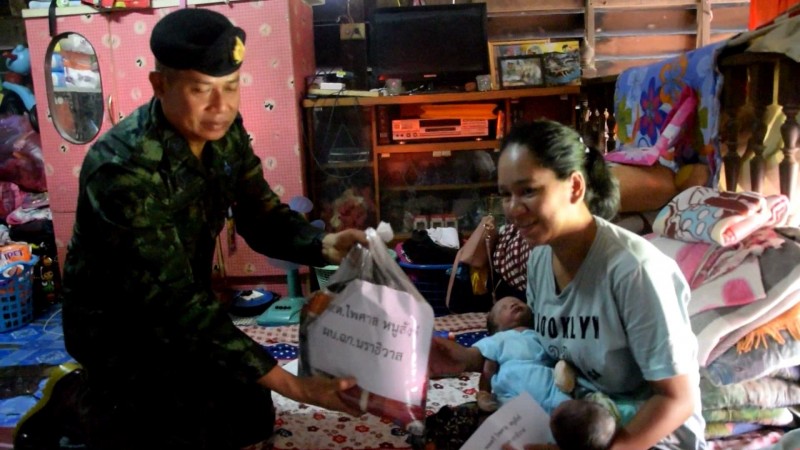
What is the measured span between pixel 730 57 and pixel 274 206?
1.31 m

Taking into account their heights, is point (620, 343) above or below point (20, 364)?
above

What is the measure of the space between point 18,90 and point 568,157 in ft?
11.7

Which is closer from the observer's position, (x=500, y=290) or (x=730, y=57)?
(x=730, y=57)

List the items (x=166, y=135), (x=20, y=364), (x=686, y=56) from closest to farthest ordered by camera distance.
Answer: (x=166, y=135), (x=686, y=56), (x=20, y=364)

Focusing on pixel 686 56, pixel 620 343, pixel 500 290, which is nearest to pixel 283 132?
pixel 500 290

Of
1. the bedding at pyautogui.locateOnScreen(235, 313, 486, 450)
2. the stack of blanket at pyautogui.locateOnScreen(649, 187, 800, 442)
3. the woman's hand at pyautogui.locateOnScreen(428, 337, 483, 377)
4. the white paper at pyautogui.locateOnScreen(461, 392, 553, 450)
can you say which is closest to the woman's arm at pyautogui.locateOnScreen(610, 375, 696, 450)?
the white paper at pyautogui.locateOnScreen(461, 392, 553, 450)

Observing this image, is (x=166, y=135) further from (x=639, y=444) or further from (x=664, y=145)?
(x=664, y=145)

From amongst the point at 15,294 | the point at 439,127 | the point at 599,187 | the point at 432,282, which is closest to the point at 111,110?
the point at 15,294

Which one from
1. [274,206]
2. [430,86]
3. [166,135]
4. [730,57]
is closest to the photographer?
[166,135]

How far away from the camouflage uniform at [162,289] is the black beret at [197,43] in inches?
6.2

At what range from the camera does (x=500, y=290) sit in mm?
2646

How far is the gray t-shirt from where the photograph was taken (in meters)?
1.12

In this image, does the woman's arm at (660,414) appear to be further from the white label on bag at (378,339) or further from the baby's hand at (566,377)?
the white label on bag at (378,339)

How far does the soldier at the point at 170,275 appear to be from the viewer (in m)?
1.20
